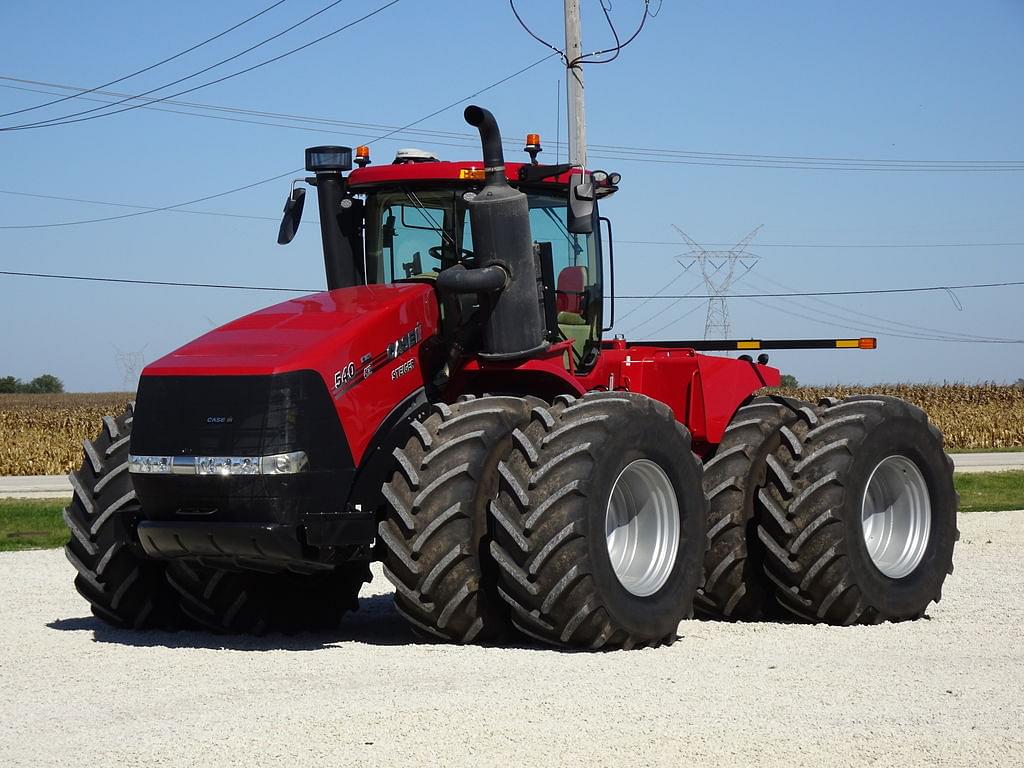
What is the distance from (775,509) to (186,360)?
13.0 ft

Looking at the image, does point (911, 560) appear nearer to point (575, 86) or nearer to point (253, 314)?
point (253, 314)

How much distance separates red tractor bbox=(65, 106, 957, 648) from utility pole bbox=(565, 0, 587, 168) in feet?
32.4

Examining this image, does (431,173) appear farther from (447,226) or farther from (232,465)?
(232,465)

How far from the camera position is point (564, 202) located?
394 inches

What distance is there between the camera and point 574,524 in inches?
317

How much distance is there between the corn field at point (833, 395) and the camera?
3531cm

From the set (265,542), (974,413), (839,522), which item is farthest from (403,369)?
(974,413)

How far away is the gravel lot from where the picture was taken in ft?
19.7

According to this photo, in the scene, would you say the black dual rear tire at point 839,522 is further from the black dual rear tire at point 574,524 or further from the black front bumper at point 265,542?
the black front bumper at point 265,542

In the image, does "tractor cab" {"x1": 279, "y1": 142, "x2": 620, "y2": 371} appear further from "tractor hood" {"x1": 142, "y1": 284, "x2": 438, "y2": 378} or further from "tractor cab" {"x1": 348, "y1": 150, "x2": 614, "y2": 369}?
"tractor hood" {"x1": 142, "y1": 284, "x2": 438, "y2": 378}

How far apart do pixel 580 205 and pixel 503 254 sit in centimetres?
58

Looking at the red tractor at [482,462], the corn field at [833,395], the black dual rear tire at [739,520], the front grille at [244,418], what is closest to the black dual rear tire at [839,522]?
the red tractor at [482,462]

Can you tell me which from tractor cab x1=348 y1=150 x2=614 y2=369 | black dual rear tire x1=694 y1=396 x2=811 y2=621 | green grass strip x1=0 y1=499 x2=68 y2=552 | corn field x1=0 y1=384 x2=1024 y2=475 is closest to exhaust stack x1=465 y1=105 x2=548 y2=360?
tractor cab x1=348 y1=150 x2=614 y2=369

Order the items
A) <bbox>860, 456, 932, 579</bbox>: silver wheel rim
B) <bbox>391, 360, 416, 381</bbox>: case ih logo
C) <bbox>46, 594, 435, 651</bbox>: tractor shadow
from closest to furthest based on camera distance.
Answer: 1. <bbox>391, 360, 416, 381</bbox>: case ih logo
2. <bbox>46, 594, 435, 651</bbox>: tractor shadow
3. <bbox>860, 456, 932, 579</bbox>: silver wheel rim
